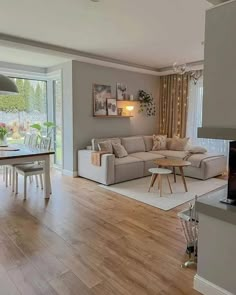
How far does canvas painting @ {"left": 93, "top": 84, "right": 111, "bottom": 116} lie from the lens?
5746 millimetres

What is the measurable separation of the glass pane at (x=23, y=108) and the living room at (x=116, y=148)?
0.09 ft

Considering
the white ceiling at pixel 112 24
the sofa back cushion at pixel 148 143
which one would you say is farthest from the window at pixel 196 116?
the white ceiling at pixel 112 24

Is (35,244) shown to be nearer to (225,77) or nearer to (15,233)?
(15,233)

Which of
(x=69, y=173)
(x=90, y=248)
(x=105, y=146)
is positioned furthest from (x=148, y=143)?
(x=90, y=248)

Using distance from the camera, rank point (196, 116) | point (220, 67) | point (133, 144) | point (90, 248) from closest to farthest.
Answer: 1. point (220, 67)
2. point (90, 248)
3. point (133, 144)
4. point (196, 116)

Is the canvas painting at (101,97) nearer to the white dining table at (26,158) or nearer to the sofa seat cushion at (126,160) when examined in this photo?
the sofa seat cushion at (126,160)

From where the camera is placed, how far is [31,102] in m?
6.47

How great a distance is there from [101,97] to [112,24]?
7.71 ft

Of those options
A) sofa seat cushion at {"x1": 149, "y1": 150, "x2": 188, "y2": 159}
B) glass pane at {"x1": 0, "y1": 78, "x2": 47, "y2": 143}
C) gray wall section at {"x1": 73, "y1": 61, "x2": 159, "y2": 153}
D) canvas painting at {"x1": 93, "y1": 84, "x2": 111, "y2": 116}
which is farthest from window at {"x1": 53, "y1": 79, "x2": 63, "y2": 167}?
sofa seat cushion at {"x1": 149, "y1": 150, "x2": 188, "y2": 159}

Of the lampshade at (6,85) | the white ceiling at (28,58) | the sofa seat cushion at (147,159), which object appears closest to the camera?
the lampshade at (6,85)

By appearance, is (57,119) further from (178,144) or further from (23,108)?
(178,144)

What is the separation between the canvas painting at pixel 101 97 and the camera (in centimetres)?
575

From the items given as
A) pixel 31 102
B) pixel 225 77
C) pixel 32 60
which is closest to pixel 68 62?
pixel 32 60

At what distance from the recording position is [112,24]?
11.9 ft
